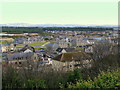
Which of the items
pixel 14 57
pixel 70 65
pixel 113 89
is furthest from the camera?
pixel 14 57

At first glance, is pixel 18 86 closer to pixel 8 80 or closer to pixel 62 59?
pixel 8 80

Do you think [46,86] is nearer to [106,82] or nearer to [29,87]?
[29,87]

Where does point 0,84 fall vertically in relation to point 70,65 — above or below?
above

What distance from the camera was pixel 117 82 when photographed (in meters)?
3.08

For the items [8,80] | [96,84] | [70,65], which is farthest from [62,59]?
[96,84]

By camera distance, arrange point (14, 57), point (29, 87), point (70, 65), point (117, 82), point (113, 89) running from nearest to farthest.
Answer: point (113, 89)
point (117, 82)
point (29, 87)
point (70, 65)
point (14, 57)

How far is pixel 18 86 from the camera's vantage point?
11.5 feet

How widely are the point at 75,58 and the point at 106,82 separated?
8.39 m

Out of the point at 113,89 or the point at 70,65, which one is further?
the point at 70,65

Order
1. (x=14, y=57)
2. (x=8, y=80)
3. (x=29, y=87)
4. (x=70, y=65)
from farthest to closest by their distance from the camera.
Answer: (x=14, y=57) → (x=70, y=65) → (x=8, y=80) → (x=29, y=87)

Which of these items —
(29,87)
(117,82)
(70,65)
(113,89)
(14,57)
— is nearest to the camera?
(113,89)

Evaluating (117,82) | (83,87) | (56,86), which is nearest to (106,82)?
(117,82)

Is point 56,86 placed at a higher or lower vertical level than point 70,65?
higher

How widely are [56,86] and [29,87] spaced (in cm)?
56
